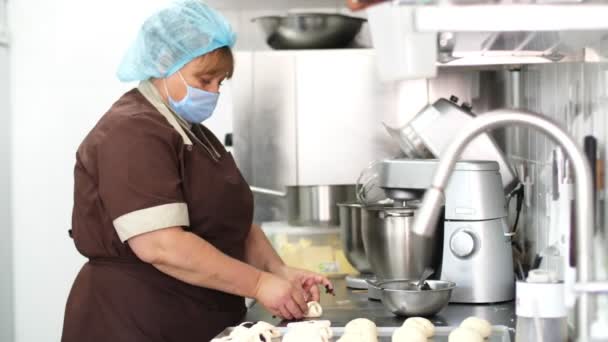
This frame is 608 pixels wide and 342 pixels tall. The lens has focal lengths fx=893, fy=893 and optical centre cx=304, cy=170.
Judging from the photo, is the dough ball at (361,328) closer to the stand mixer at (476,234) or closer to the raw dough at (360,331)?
the raw dough at (360,331)

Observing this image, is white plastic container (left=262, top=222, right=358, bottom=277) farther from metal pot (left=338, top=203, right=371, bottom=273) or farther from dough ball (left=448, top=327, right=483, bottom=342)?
dough ball (left=448, top=327, right=483, bottom=342)

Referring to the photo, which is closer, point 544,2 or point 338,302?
point 544,2

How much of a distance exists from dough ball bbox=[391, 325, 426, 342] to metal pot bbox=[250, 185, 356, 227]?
1203 millimetres

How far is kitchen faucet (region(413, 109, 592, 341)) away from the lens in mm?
929

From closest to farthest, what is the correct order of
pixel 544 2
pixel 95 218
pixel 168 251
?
pixel 544 2 → pixel 168 251 → pixel 95 218

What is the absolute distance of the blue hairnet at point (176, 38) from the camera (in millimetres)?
2059

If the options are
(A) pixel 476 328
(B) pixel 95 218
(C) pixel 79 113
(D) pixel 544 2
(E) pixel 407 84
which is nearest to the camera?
(D) pixel 544 2

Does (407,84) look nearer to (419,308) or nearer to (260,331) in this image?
(419,308)

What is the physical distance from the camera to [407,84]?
2.92m

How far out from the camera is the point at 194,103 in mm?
2094

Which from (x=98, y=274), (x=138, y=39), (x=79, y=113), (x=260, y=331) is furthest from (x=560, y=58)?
(x=79, y=113)

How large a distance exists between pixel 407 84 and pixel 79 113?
136 centimetres

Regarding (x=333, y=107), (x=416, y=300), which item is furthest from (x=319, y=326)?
(x=333, y=107)

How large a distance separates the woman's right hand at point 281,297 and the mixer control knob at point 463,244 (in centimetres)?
38
